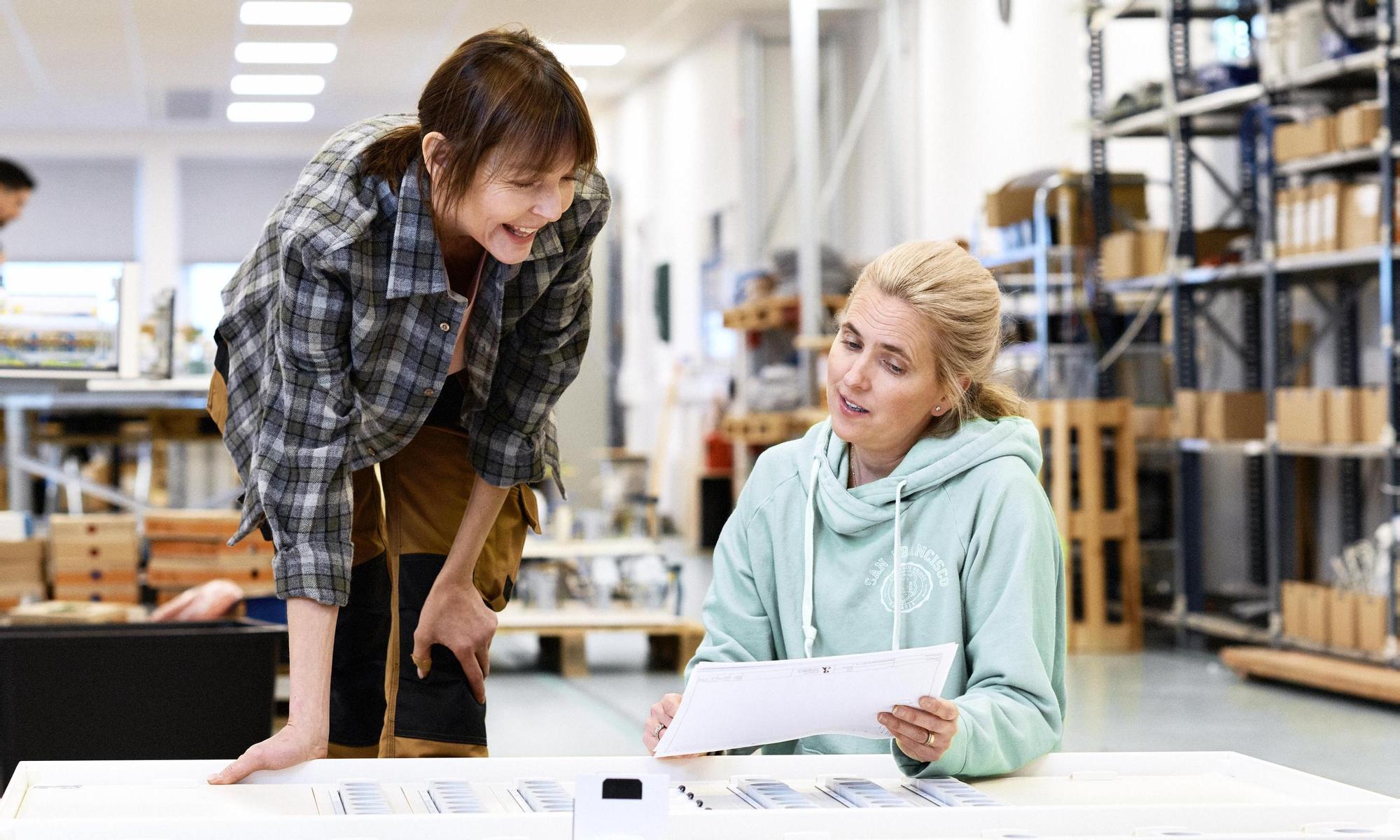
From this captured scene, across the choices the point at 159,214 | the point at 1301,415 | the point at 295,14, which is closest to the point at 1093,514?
the point at 1301,415

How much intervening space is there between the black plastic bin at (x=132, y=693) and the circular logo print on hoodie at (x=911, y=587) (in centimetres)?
110

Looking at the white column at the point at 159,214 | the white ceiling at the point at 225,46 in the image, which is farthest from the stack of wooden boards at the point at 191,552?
the white column at the point at 159,214

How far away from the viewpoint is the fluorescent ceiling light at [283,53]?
8797mm

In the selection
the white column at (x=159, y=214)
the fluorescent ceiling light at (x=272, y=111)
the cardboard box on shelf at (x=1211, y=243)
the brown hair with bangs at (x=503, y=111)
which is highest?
the fluorescent ceiling light at (x=272, y=111)

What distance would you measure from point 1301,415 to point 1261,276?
0.62 meters

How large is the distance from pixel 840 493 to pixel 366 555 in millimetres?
669

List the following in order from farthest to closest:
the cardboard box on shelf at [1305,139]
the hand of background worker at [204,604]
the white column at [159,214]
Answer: the white column at [159,214], the cardboard box on shelf at [1305,139], the hand of background worker at [204,604]

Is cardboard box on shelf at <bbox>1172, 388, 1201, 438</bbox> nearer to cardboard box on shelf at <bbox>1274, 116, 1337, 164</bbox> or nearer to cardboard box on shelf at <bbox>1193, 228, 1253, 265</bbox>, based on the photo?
cardboard box on shelf at <bbox>1193, 228, 1253, 265</bbox>

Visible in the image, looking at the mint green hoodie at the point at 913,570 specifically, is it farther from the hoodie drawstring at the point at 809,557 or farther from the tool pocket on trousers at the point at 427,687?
the tool pocket on trousers at the point at 427,687

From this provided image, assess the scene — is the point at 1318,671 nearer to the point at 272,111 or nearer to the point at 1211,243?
the point at 1211,243

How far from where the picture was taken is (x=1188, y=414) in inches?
217

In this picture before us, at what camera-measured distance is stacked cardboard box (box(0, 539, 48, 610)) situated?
4.11 meters

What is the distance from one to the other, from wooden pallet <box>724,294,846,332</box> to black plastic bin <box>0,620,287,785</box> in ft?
15.9

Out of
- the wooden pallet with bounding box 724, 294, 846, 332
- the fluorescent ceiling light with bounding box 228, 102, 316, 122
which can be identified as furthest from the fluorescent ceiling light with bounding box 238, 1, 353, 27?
the fluorescent ceiling light with bounding box 228, 102, 316, 122
